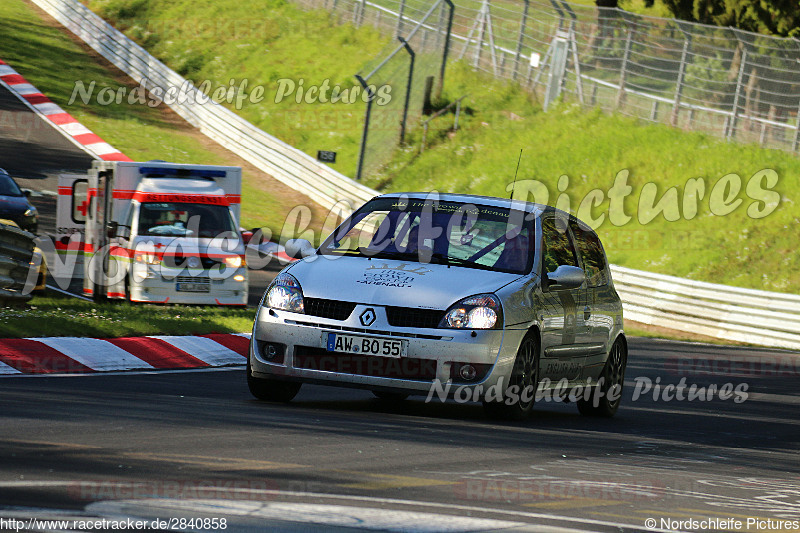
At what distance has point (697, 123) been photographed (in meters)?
33.1

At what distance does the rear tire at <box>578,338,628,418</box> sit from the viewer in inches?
450

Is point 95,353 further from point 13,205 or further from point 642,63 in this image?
point 642,63

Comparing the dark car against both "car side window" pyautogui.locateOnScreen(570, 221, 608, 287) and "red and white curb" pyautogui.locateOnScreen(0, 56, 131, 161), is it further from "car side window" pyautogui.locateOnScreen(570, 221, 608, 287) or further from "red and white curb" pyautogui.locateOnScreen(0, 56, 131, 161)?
"car side window" pyautogui.locateOnScreen(570, 221, 608, 287)

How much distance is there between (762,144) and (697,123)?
209 cm

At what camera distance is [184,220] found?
20.6m

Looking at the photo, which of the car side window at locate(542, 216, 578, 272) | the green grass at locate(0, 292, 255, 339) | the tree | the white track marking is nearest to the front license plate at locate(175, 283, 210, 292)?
the green grass at locate(0, 292, 255, 339)

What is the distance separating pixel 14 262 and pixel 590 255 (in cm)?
724

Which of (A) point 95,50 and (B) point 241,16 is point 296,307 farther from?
(B) point 241,16

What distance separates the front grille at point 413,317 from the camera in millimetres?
9211

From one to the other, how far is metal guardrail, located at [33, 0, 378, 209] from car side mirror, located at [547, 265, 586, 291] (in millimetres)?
21662

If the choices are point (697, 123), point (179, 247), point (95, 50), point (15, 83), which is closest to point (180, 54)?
point (95, 50)

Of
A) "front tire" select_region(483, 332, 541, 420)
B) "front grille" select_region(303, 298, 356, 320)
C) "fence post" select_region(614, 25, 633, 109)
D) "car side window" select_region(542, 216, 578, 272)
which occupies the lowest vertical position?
"front tire" select_region(483, 332, 541, 420)

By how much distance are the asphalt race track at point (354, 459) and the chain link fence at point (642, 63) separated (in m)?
20.0

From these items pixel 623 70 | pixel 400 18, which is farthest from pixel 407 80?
pixel 623 70
